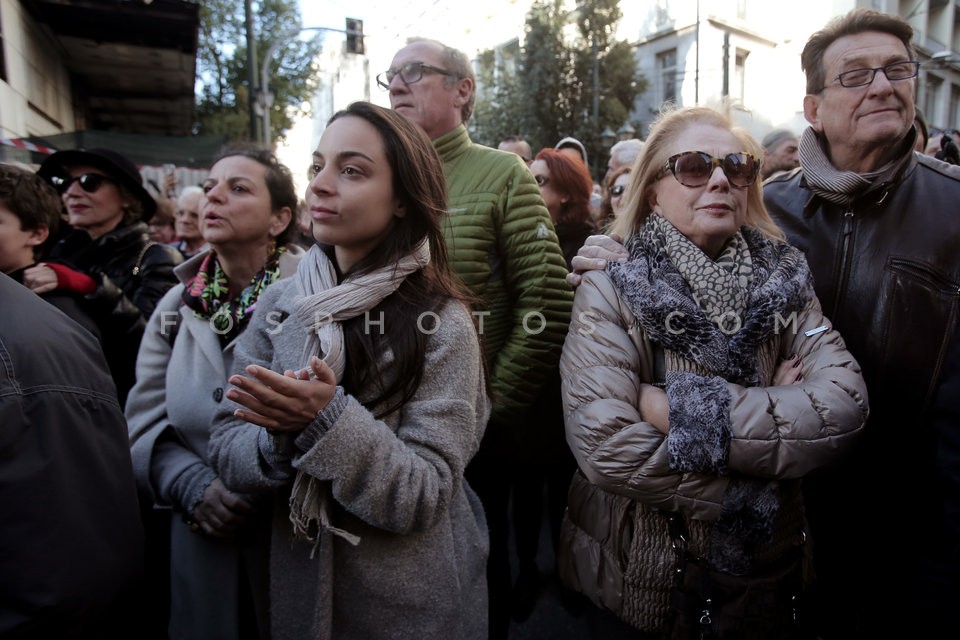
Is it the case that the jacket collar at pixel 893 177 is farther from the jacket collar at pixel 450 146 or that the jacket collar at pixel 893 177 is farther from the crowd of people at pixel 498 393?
the jacket collar at pixel 450 146

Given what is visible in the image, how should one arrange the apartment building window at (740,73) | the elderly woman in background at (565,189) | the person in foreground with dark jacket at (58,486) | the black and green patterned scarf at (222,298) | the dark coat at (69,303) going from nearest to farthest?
the person in foreground with dark jacket at (58,486) < the black and green patterned scarf at (222,298) < the dark coat at (69,303) < the elderly woman in background at (565,189) < the apartment building window at (740,73)

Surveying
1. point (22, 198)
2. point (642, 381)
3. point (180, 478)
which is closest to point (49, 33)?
point (22, 198)

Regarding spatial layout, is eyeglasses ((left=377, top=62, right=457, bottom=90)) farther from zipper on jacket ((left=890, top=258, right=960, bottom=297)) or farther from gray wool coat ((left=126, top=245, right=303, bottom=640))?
zipper on jacket ((left=890, top=258, right=960, bottom=297))

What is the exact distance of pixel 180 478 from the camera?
1.92 meters

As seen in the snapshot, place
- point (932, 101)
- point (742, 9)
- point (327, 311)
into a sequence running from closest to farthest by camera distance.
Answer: point (327, 311) → point (932, 101) → point (742, 9)

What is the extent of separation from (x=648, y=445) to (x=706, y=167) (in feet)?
2.86

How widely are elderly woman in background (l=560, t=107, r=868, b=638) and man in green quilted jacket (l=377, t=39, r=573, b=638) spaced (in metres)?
0.60

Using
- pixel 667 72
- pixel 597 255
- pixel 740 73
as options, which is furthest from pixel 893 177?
pixel 740 73

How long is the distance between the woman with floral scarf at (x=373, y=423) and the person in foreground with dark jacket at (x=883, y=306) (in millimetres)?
657

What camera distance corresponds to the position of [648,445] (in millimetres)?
1602

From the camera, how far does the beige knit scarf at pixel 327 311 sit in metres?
1.42

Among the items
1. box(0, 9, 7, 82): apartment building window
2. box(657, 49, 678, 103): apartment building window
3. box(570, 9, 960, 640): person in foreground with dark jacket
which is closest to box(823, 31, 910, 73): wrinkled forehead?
box(570, 9, 960, 640): person in foreground with dark jacket

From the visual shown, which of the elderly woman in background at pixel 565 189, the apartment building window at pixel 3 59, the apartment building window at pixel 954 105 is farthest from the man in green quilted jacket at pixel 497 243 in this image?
the apartment building window at pixel 954 105

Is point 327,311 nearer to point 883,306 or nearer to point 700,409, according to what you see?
point 700,409
